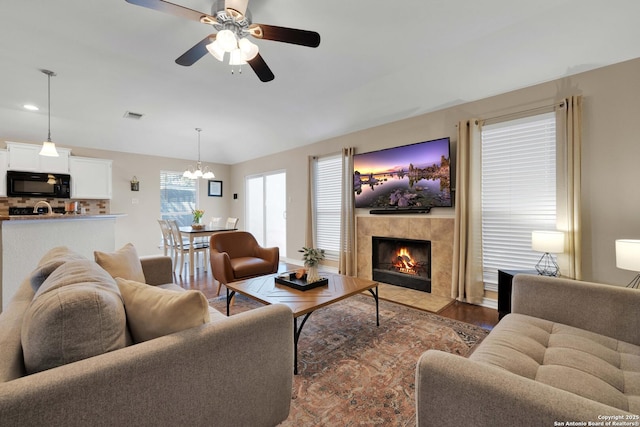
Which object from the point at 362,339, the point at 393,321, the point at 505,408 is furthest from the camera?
the point at 393,321

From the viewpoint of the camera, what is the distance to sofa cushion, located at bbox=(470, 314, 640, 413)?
41.9 inches

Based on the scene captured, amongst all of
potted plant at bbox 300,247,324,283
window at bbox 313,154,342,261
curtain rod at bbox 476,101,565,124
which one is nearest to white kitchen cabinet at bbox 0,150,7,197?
window at bbox 313,154,342,261

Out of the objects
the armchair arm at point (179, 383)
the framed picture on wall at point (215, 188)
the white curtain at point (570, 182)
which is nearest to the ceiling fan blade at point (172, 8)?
the armchair arm at point (179, 383)

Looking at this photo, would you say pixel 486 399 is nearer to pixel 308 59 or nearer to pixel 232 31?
pixel 232 31

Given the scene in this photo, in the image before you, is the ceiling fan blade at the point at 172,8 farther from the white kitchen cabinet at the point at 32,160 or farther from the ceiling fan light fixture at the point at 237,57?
the white kitchen cabinet at the point at 32,160

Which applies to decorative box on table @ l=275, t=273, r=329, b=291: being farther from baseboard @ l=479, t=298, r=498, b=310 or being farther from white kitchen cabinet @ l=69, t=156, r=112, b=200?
white kitchen cabinet @ l=69, t=156, r=112, b=200

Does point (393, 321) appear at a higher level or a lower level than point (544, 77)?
lower

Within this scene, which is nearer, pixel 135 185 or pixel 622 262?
pixel 622 262

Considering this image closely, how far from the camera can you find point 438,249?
3.61 metres

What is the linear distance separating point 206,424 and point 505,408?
1066mm

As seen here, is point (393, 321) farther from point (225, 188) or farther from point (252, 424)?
point (225, 188)

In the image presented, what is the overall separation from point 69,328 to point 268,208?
5815 millimetres

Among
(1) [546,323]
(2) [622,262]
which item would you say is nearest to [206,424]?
(1) [546,323]

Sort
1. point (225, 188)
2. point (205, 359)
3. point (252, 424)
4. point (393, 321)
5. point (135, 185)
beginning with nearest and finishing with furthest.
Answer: point (205, 359) → point (252, 424) → point (393, 321) → point (135, 185) → point (225, 188)
